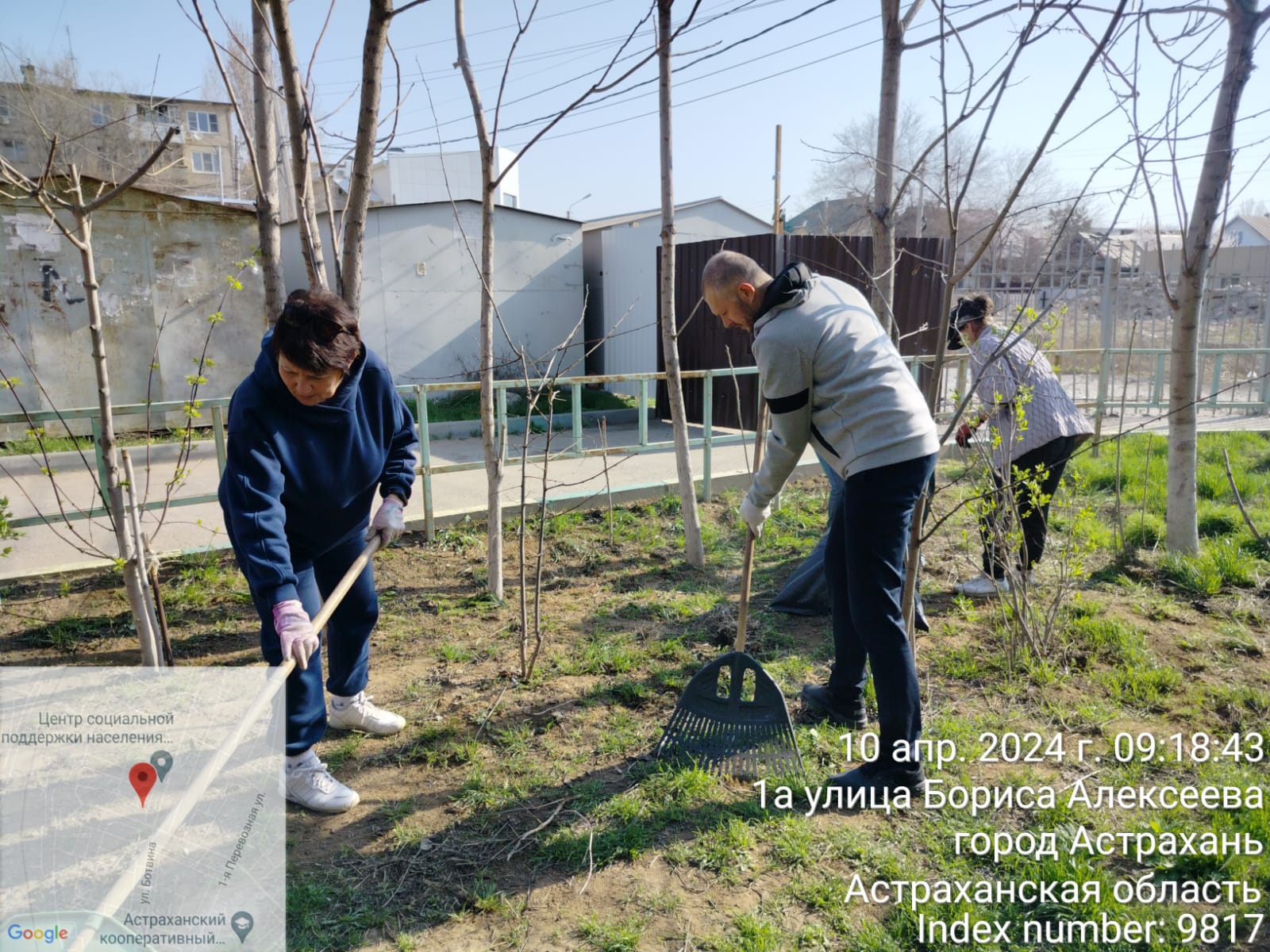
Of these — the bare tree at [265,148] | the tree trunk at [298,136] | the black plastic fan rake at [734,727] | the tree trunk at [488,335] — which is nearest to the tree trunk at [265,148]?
the bare tree at [265,148]

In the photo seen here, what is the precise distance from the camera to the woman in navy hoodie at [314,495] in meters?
2.26

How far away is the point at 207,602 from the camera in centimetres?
415

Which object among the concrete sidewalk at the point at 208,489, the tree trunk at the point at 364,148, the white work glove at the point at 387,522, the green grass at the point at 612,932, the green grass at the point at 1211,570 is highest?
the tree trunk at the point at 364,148

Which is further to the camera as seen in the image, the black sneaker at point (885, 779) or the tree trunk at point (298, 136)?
the tree trunk at point (298, 136)

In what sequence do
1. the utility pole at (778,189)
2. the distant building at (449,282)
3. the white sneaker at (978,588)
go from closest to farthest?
the white sneaker at (978,588), the utility pole at (778,189), the distant building at (449,282)

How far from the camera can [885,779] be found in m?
2.62

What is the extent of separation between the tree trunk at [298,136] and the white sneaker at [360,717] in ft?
4.83

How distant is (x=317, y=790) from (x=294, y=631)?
72cm

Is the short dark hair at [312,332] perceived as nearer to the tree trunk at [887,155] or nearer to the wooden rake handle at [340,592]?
the wooden rake handle at [340,592]

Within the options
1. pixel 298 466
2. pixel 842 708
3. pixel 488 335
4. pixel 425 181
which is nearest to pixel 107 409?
pixel 298 466

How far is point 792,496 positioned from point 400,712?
376cm

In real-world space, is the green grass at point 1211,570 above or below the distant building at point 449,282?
→ below
